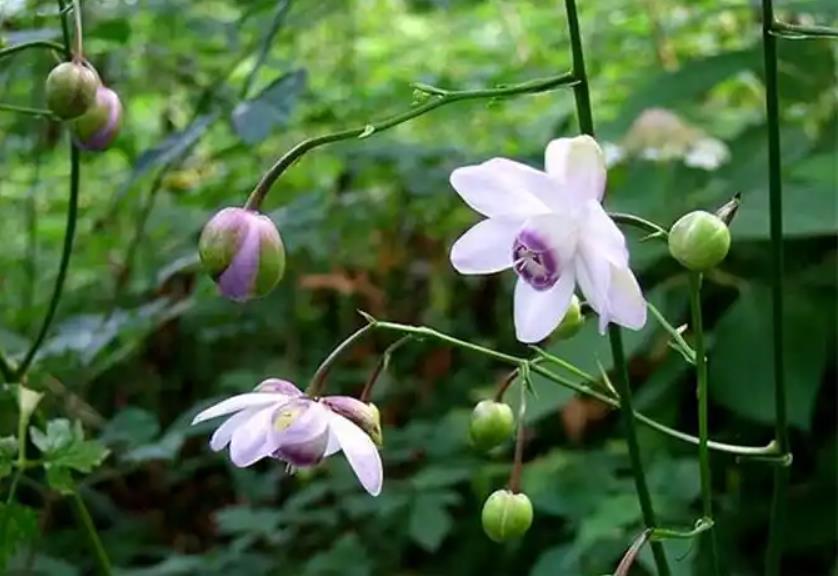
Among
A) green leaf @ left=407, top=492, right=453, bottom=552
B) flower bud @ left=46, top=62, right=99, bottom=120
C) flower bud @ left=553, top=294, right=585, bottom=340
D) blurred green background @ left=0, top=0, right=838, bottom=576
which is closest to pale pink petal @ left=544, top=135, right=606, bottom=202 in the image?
flower bud @ left=553, top=294, right=585, bottom=340

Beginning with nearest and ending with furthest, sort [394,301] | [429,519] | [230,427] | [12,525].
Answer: [230,427] → [12,525] → [429,519] → [394,301]

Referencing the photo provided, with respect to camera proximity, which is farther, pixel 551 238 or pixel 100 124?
pixel 100 124

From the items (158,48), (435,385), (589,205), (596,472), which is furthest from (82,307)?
(589,205)

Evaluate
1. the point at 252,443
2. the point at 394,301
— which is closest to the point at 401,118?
the point at 252,443

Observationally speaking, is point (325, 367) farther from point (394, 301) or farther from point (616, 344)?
point (394, 301)

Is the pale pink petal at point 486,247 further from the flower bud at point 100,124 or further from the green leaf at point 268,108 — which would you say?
the green leaf at point 268,108
